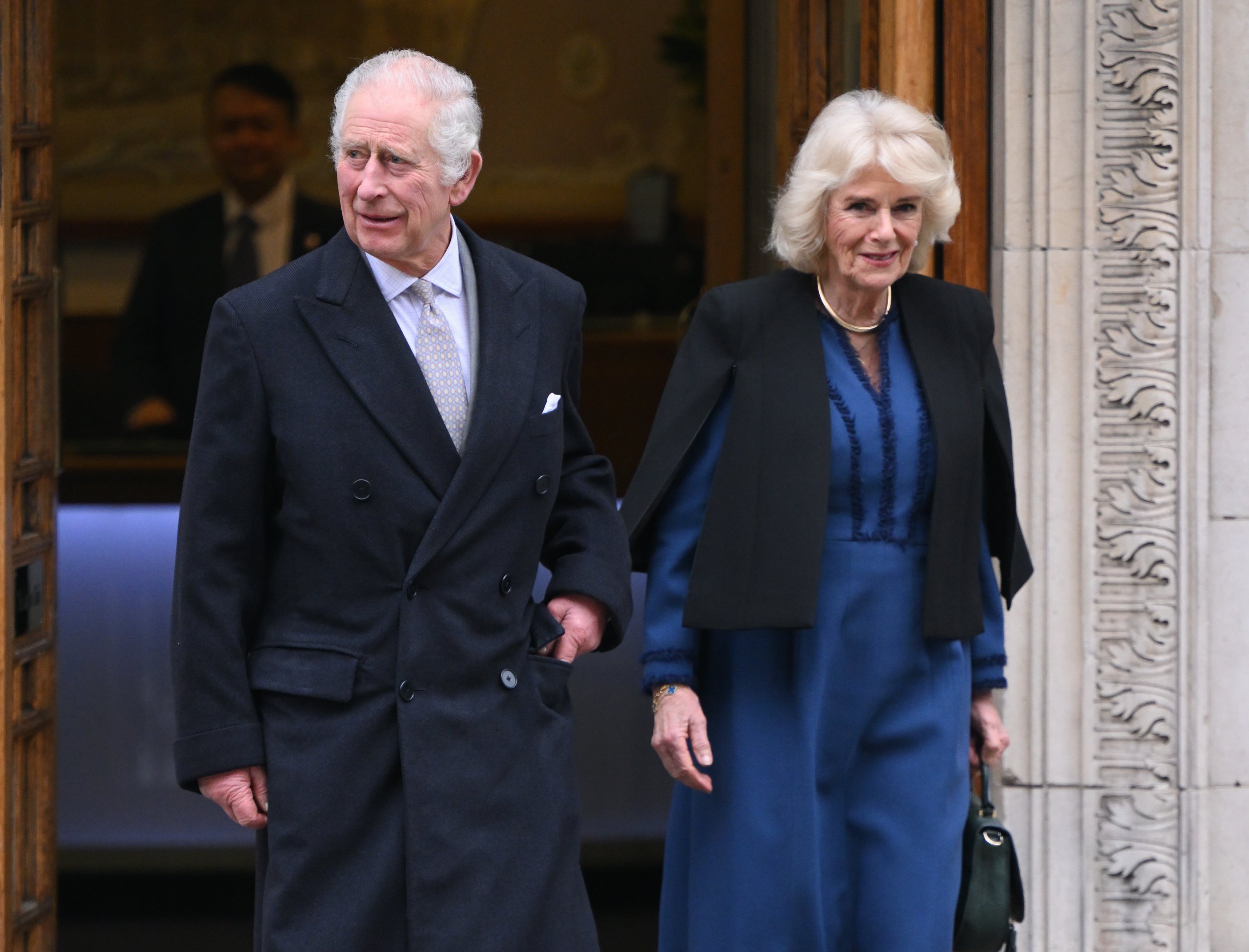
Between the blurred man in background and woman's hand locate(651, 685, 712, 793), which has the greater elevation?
the blurred man in background

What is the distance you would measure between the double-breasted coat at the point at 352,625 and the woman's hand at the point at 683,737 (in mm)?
368

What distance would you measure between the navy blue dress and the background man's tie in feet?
16.9

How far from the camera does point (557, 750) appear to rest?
9.12ft

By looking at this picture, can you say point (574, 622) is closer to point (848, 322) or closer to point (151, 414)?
point (848, 322)

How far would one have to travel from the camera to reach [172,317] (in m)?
7.91

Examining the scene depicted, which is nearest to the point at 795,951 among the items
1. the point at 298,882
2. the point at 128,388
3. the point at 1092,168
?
the point at 298,882

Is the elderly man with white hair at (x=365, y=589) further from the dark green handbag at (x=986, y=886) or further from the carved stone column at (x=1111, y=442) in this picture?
the carved stone column at (x=1111, y=442)

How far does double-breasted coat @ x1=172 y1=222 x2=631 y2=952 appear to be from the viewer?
2.57m

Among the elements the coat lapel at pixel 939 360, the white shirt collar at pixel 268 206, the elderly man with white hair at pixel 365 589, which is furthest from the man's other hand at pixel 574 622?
the white shirt collar at pixel 268 206

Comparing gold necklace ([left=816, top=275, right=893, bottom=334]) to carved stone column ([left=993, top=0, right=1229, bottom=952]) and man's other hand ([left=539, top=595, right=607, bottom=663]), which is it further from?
carved stone column ([left=993, top=0, right=1229, bottom=952])

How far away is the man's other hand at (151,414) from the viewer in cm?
784

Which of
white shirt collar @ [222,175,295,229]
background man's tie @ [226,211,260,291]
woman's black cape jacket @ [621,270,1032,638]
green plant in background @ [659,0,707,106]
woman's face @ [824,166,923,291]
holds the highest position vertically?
green plant in background @ [659,0,707,106]

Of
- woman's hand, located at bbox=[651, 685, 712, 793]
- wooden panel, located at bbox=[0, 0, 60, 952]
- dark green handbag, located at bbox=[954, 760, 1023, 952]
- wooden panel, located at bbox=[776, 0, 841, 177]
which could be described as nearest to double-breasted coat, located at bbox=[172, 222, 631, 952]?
woman's hand, located at bbox=[651, 685, 712, 793]

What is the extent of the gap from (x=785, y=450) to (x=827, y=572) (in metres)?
0.22
